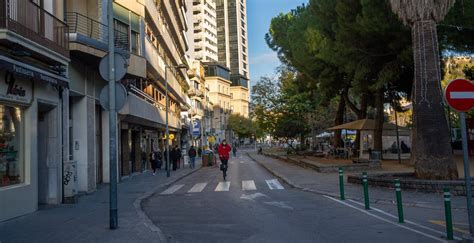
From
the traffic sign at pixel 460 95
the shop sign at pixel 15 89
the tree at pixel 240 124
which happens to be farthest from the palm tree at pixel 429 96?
the tree at pixel 240 124

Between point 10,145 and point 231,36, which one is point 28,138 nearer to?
point 10,145

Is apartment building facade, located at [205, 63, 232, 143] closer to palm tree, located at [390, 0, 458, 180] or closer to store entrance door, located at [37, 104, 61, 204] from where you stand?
palm tree, located at [390, 0, 458, 180]

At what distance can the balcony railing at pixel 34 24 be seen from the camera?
10966mm

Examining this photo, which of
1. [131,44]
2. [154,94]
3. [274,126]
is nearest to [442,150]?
[131,44]

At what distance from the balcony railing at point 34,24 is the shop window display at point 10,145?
1834mm

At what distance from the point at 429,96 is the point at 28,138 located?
1177cm

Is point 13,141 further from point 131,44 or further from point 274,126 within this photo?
point 274,126

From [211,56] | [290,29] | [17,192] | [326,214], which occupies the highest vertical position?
[211,56]

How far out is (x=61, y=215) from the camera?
12180mm

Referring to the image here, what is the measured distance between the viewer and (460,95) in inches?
345

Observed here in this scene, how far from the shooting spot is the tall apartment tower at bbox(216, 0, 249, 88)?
154m

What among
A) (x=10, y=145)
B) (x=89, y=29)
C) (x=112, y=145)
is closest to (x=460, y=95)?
(x=112, y=145)

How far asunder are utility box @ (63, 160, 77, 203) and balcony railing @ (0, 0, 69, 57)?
3326 mm

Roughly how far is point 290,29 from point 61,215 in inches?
1180
